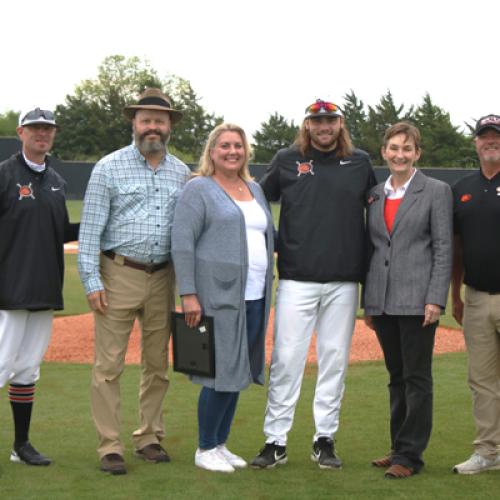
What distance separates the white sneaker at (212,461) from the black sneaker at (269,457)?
0.54 feet

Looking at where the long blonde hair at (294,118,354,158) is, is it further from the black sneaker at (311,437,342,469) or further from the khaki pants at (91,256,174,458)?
the black sneaker at (311,437,342,469)

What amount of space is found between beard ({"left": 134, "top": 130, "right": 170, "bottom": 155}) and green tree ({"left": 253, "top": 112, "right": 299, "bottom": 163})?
55367mm

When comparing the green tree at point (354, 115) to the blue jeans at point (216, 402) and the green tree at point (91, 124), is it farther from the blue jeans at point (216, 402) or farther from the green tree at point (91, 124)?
the blue jeans at point (216, 402)

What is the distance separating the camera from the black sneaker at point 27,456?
5359mm

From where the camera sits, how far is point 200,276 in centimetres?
518

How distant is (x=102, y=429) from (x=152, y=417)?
1.37ft

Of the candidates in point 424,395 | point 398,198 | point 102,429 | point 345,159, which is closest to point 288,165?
point 345,159

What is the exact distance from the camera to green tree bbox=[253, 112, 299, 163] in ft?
200

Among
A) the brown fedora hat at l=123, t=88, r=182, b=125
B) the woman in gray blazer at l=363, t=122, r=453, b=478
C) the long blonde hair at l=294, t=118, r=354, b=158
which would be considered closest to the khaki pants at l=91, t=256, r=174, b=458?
the brown fedora hat at l=123, t=88, r=182, b=125

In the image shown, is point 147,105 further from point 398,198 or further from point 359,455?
point 359,455

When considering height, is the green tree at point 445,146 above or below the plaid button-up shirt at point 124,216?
above

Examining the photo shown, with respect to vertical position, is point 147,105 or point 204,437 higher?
point 147,105

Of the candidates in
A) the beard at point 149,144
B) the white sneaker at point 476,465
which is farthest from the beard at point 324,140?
the white sneaker at point 476,465

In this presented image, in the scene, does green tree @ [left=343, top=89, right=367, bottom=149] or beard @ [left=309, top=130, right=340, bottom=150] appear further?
green tree @ [left=343, top=89, right=367, bottom=149]
